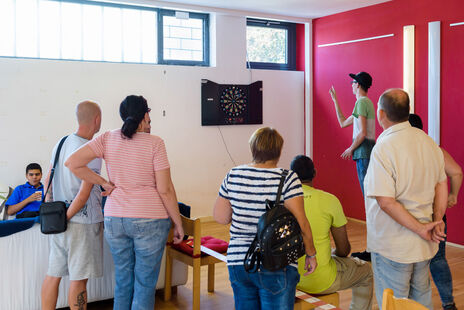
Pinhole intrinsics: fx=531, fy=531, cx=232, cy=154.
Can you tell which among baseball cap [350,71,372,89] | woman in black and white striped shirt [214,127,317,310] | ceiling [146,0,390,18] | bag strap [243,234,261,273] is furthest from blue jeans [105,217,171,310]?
ceiling [146,0,390,18]

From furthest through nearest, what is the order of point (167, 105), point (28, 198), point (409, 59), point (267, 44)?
point (267, 44) < point (167, 105) < point (409, 59) < point (28, 198)

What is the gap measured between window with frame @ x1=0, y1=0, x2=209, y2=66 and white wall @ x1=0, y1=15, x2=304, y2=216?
0.65ft

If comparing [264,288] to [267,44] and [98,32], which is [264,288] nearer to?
[98,32]

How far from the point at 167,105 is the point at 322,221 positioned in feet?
12.7

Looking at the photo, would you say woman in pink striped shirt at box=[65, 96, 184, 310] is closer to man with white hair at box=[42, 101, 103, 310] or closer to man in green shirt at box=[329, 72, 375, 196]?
man with white hair at box=[42, 101, 103, 310]

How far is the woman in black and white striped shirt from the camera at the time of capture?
224 cm

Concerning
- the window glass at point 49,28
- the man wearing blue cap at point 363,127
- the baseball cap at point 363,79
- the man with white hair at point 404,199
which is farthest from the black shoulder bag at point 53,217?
the window glass at point 49,28

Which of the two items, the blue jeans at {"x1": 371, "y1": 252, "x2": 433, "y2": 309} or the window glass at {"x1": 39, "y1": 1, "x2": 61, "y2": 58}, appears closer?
the blue jeans at {"x1": 371, "y1": 252, "x2": 433, "y2": 309}

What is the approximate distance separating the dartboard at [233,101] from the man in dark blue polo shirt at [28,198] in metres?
2.55

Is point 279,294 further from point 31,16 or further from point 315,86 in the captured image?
point 315,86

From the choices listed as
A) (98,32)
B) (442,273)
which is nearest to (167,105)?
(98,32)

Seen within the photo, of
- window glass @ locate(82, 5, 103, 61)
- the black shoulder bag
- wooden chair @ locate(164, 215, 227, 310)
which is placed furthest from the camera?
window glass @ locate(82, 5, 103, 61)

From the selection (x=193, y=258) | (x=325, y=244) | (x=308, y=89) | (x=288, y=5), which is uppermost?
(x=288, y=5)

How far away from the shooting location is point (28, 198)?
15.5 feet
